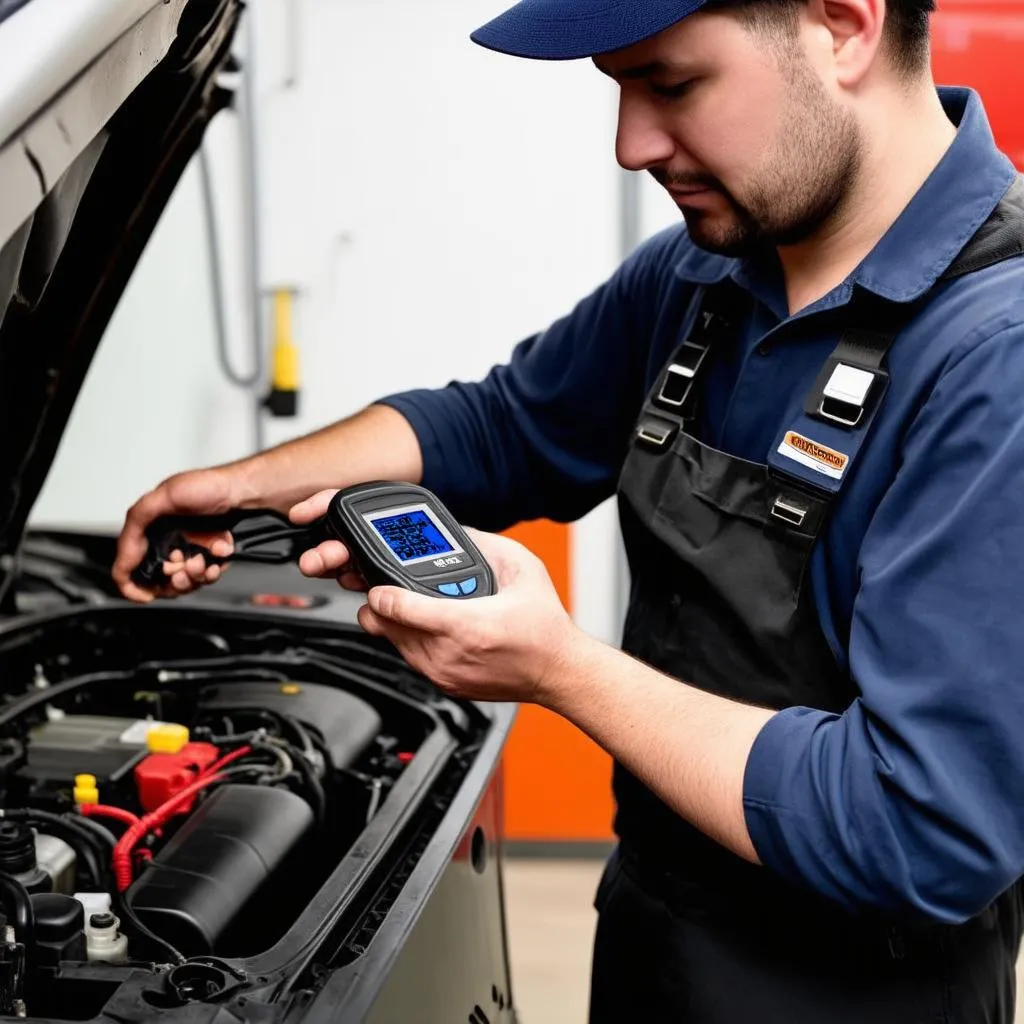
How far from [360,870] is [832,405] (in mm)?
575

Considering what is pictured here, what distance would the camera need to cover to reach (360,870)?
1.15 meters

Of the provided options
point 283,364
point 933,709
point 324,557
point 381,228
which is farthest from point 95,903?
point 381,228

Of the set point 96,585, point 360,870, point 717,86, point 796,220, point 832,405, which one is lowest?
point 96,585

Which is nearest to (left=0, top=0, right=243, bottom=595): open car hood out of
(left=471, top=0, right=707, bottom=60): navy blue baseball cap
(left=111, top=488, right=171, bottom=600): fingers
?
(left=111, top=488, right=171, bottom=600): fingers

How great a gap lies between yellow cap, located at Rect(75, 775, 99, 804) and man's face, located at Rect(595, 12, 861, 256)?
795 millimetres

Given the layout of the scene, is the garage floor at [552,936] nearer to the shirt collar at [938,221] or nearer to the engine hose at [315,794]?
the engine hose at [315,794]

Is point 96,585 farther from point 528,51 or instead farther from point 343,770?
point 528,51

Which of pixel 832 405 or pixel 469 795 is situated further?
pixel 469 795

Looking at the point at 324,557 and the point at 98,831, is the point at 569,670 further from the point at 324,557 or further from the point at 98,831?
the point at 98,831

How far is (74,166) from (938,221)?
0.71 meters

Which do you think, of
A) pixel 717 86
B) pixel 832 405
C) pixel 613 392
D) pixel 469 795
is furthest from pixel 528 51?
pixel 469 795

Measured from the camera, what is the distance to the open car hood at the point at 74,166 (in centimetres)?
79

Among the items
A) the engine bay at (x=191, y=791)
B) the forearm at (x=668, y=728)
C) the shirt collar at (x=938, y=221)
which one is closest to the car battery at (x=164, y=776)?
the engine bay at (x=191, y=791)

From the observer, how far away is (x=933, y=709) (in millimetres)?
924
